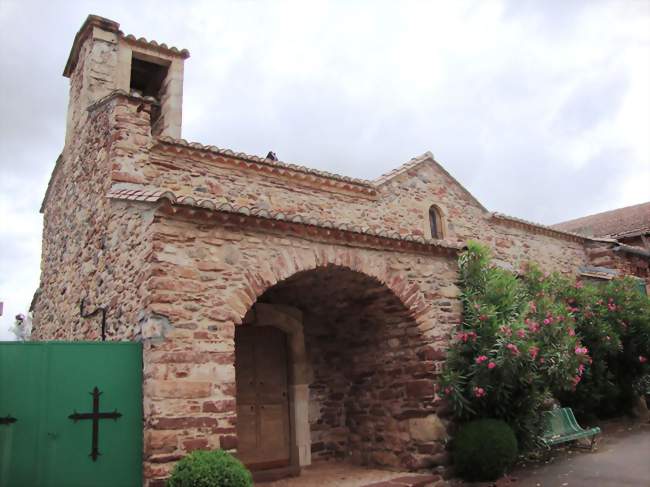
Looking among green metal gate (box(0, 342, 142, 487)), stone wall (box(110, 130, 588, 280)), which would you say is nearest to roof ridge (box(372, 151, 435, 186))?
stone wall (box(110, 130, 588, 280))

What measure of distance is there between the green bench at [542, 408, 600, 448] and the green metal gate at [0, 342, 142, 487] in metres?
5.48

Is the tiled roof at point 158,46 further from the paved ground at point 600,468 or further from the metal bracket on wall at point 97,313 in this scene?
the paved ground at point 600,468

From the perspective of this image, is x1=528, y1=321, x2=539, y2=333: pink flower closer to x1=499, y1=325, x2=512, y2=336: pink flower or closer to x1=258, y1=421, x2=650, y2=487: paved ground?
x1=499, y1=325, x2=512, y2=336: pink flower

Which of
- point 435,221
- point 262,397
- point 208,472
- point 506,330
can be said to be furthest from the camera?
point 435,221

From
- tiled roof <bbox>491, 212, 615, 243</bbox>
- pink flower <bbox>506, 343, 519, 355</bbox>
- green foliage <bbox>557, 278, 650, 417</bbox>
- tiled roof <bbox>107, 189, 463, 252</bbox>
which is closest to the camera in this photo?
tiled roof <bbox>107, 189, 463, 252</bbox>

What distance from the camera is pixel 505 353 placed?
22.0 ft

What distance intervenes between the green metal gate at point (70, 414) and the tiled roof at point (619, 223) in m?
15.9

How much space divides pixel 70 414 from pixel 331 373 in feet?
13.9

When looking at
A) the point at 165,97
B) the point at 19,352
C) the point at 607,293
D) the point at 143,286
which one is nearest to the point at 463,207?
the point at 607,293

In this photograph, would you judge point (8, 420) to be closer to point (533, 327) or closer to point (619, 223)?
point (533, 327)

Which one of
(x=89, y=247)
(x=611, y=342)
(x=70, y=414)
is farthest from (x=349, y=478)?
(x=611, y=342)

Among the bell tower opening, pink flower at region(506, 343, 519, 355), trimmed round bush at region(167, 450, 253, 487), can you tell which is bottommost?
trimmed round bush at region(167, 450, 253, 487)

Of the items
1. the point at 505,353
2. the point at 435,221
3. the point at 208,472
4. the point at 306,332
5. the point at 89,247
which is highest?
the point at 435,221

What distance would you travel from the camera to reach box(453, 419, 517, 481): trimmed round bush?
6492mm
